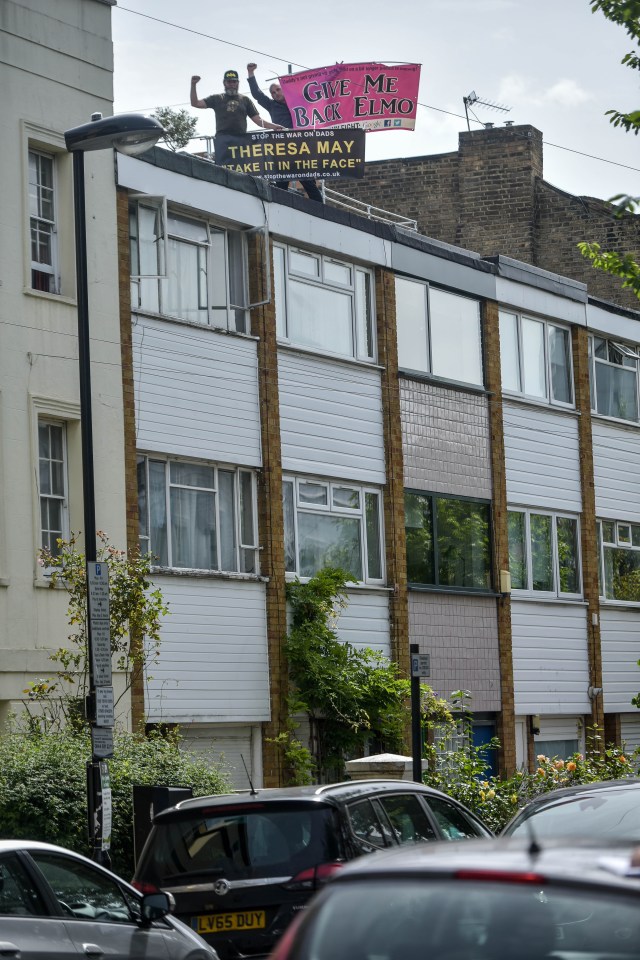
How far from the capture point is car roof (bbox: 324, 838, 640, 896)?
4.99 metres

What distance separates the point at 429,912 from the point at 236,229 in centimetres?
1928

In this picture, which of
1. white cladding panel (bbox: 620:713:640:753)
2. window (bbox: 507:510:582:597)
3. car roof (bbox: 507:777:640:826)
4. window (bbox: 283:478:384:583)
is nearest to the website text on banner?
window (bbox: 283:478:384:583)

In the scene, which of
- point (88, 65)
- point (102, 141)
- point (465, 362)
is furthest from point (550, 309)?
point (102, 141)

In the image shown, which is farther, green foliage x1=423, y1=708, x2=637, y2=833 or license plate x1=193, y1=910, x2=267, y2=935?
green foliage x1=423, y1=708, x2=637, y2=833

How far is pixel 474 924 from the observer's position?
496 cm

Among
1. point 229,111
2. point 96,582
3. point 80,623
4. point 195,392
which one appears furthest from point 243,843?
point 229,111

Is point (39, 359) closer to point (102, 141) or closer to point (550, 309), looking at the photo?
point (102, 141)

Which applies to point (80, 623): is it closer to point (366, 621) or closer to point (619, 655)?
point (366, 621)

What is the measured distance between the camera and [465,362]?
2827cm

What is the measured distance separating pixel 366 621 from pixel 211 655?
3682 mm

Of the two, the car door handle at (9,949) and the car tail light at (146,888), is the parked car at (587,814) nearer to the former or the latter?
the car tail light at (146,888)

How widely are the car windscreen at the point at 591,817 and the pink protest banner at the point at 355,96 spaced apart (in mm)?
18097

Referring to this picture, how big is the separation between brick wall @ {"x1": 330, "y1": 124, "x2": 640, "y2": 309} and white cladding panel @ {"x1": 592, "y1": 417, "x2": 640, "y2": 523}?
221 inches

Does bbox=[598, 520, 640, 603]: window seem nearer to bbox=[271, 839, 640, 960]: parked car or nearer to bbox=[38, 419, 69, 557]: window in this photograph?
bbox=[38, 419, 69, 557]: window
